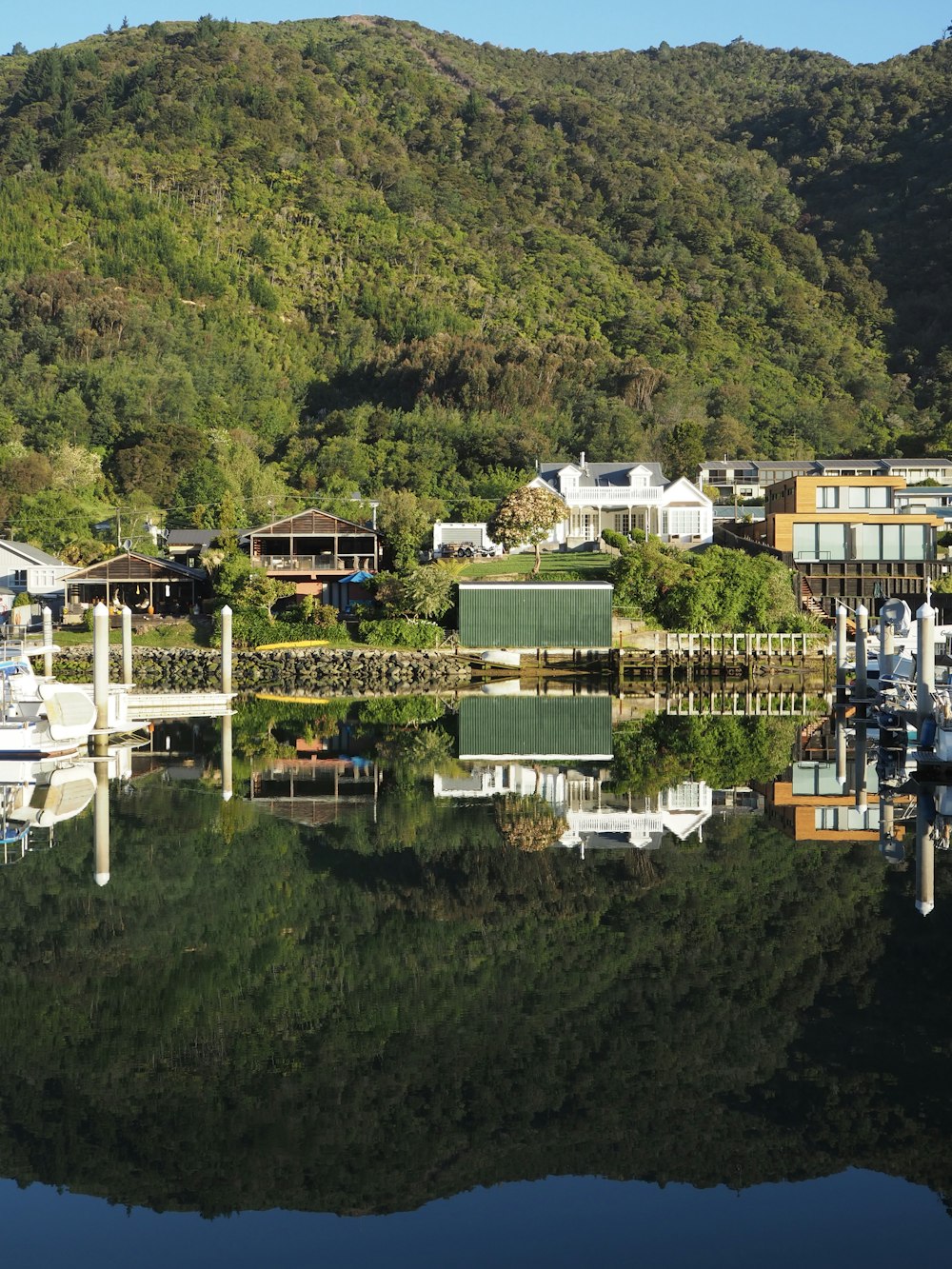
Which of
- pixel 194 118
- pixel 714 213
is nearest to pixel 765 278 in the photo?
pixel 714 213

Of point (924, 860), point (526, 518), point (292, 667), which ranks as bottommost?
point (924, 860)

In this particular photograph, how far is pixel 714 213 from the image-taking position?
14225 centimetres

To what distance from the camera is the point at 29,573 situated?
5544 centimetres

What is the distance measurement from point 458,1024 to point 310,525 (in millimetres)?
43693

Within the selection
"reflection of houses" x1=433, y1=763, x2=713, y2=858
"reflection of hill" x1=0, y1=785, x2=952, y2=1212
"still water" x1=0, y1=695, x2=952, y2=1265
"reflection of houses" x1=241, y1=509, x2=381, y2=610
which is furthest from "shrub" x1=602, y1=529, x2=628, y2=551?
"reflection of hill" x1=0, y1=785, x2=952, y2=1212

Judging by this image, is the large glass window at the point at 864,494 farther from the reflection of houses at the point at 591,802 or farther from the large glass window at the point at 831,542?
the reflection of houses at the point at 591,802

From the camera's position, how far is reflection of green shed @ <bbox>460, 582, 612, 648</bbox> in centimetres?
4831

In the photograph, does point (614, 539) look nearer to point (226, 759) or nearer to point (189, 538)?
point (189, 538)

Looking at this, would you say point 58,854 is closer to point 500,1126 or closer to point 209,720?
point 500,1126

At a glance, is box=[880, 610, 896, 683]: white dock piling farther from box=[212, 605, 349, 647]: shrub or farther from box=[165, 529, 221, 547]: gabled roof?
box=[165, 529, 221, 547]: gabled roof

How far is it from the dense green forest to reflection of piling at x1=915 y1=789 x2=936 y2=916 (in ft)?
0.61

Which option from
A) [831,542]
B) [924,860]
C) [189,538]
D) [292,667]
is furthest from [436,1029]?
[189,538]

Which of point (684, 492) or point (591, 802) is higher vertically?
point (684, 492)

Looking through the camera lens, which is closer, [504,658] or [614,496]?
[504,658]
